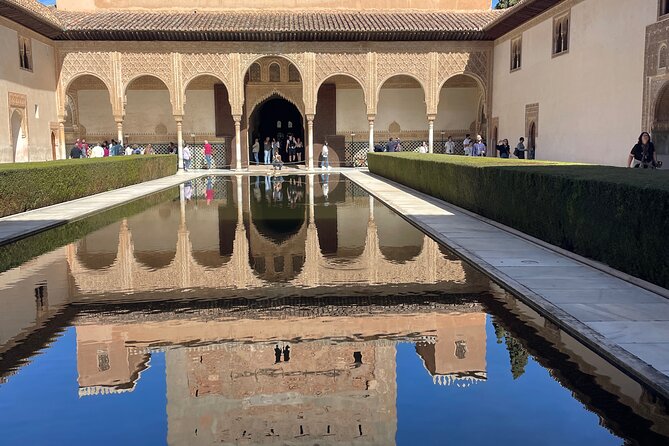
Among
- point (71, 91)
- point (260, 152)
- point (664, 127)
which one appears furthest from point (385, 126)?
point (664, 127)

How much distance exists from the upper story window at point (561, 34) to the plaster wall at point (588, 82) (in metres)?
0.22

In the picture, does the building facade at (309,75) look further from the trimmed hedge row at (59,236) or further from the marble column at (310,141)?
the trimmed hedge row at (59,236)

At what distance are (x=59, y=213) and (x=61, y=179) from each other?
2139 mm

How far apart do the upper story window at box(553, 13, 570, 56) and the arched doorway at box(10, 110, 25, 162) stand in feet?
54.3

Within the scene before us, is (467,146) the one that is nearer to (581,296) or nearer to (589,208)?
(589,208)

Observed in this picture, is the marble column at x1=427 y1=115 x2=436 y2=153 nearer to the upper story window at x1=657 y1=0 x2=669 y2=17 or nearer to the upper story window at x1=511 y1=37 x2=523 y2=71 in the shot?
the upper story window at x1=511 y1=37 x2=523 y2=71

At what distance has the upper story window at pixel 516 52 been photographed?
2248 centimetres

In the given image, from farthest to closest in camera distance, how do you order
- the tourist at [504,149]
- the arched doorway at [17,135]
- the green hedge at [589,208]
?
the tourist at [504,149], the arched doorway at [17,135], the green hedge at [589,208]

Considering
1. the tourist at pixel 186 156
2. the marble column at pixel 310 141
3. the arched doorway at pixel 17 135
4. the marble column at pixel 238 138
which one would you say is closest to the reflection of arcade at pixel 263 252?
the arched doorway at pixel 17 135

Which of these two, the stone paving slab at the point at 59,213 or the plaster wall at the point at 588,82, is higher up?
the plaster wall at the point at 588,82

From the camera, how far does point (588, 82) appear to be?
16.8 m

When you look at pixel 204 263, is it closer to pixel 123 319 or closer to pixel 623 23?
pixel 123 319

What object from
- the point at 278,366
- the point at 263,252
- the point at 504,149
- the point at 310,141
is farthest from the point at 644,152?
the point at 310,141

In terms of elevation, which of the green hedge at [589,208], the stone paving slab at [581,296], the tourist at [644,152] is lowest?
the stone paving slab at [581,296]
